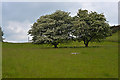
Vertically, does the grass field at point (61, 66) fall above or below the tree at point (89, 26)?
below

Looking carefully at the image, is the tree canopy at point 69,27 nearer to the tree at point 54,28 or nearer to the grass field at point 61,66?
the tree at point 54,28

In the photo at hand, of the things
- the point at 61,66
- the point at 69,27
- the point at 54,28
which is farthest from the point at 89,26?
the point at 61,66

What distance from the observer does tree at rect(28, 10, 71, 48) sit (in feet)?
157

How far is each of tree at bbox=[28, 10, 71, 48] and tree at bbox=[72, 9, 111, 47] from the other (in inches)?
132

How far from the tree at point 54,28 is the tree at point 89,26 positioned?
3.35m

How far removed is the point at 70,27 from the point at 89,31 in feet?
22.7

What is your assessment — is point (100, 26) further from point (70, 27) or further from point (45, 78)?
point (45, 78)

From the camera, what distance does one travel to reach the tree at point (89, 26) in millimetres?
47719

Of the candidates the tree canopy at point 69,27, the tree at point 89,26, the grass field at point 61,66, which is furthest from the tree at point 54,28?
the grass field at point 61,66

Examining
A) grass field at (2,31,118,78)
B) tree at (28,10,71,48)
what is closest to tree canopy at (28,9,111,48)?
tree at (28,10,71,48)

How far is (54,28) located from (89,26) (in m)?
12.4

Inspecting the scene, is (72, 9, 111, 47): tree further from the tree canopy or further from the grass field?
the grass field

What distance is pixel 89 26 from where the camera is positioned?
49.4m

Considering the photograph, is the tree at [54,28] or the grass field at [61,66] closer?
the grass field at [61,66]
